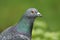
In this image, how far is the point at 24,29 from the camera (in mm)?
9773

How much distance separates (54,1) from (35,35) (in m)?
2.71

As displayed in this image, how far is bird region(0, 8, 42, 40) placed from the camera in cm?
A: 962

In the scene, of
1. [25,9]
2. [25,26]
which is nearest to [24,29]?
[25,26]

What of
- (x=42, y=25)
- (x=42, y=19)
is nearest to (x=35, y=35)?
(x=42, y=25)

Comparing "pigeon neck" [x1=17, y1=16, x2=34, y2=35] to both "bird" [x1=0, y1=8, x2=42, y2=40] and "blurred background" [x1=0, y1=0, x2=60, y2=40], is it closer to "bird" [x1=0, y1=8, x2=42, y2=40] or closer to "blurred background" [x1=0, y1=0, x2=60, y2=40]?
"bird" [x1=0, y1=8, x2=42, y2=40]

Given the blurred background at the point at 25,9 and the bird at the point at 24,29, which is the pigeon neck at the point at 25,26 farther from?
the blurred background at the point at 25,9

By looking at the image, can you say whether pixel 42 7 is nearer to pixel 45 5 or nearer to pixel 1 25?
pixel 45 5

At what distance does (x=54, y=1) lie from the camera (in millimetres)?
14227

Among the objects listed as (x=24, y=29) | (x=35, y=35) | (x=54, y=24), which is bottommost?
(x=24, y=29)

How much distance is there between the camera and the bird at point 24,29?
9625mm

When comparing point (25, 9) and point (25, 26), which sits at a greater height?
point (25, 9)

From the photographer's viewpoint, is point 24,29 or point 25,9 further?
point 25,9

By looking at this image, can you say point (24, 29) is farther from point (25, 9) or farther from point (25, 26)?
point (25, 9)

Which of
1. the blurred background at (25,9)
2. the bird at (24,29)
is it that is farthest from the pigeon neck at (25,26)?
the blurred background at (25,9)
